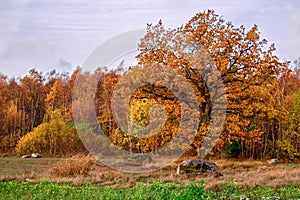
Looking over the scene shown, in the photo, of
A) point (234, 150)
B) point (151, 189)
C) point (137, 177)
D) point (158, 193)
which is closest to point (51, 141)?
point (234, 150)

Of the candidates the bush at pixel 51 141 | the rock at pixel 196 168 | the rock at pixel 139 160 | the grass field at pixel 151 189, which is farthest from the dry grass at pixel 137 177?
the bush at pixel 51 141

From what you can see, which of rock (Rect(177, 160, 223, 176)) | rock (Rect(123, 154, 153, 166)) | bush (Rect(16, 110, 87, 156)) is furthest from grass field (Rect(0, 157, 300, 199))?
bush (Rect(16, 110, 87, 156))

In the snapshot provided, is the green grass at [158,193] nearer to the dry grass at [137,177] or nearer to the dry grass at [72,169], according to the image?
the dry grass at [137,177]

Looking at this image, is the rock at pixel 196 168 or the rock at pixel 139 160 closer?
the rock at pixel 196 168

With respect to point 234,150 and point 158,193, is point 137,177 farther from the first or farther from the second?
point 234,150

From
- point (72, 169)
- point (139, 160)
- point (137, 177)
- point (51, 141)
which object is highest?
point (51, 141)

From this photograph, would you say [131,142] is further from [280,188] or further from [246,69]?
[280,188]

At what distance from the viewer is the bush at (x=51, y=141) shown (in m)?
35.5

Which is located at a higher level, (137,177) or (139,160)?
(139,160)

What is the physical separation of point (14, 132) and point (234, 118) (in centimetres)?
2446

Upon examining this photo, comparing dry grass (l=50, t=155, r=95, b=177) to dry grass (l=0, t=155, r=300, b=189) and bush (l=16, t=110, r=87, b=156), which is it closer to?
dry grass (l=0, t=155, r=300, b=189)

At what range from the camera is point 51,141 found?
3581 centimetres

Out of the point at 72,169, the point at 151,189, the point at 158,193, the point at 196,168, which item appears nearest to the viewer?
the point at 158,193

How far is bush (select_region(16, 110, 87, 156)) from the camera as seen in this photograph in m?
35.5
